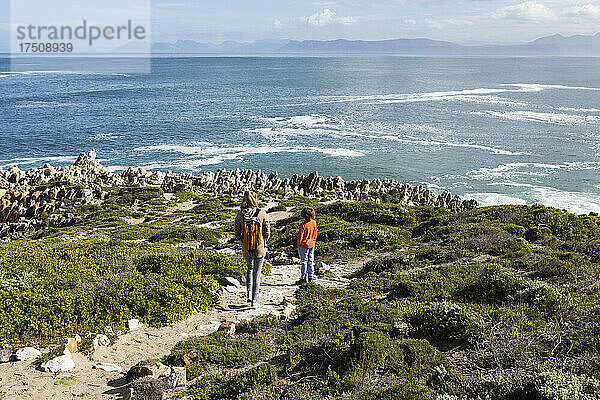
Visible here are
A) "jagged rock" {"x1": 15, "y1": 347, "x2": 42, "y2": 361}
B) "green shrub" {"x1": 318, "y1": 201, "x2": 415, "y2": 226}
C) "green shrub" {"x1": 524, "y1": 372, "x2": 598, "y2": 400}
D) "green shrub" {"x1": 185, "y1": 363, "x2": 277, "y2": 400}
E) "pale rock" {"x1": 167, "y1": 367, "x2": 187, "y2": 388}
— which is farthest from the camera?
"green shrub" {"x1": 318, "y1": 201, "x2": 415, "y2": 226}

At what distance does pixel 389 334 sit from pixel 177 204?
30.5 m

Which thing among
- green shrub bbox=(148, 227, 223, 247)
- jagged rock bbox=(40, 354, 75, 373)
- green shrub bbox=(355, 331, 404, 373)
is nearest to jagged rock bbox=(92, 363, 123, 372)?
jagged rock bbox=(40, 354, 75, 373)

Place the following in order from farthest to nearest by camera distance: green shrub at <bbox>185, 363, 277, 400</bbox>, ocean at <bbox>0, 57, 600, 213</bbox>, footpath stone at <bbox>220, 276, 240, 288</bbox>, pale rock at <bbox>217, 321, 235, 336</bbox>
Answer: ocean at <bbox>0, 57, 600, 213</bbox>
footpath stone at <bbox>220, 276, 240, 288</bbox>
pale rock at <bbox>217, 321, 235, 336</bbox>
green shrub at <bbox>185, 363, 277, 400</bbox>

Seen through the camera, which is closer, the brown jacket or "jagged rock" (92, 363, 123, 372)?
"jagged rock" (92, 363, 123, 372)

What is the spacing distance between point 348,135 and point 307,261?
54973 mm

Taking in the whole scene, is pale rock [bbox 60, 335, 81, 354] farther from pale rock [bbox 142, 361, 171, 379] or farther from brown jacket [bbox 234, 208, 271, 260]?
brown jacket [bbox 234, 208, 271, 260]

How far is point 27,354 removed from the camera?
23.8 feet

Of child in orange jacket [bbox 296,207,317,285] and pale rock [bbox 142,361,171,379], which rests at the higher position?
child in orange jacket [bbox 296,207,317,285]

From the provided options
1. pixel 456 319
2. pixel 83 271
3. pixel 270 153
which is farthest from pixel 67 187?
pixel 456 319

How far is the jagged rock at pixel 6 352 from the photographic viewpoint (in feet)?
23.7

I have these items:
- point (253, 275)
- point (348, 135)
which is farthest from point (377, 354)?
point (348, 135)

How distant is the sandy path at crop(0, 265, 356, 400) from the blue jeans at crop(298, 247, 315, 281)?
2.17 ft

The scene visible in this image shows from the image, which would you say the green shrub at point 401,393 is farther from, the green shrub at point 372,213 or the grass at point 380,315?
the green shrub at point 372,213

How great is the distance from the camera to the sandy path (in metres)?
6.32
